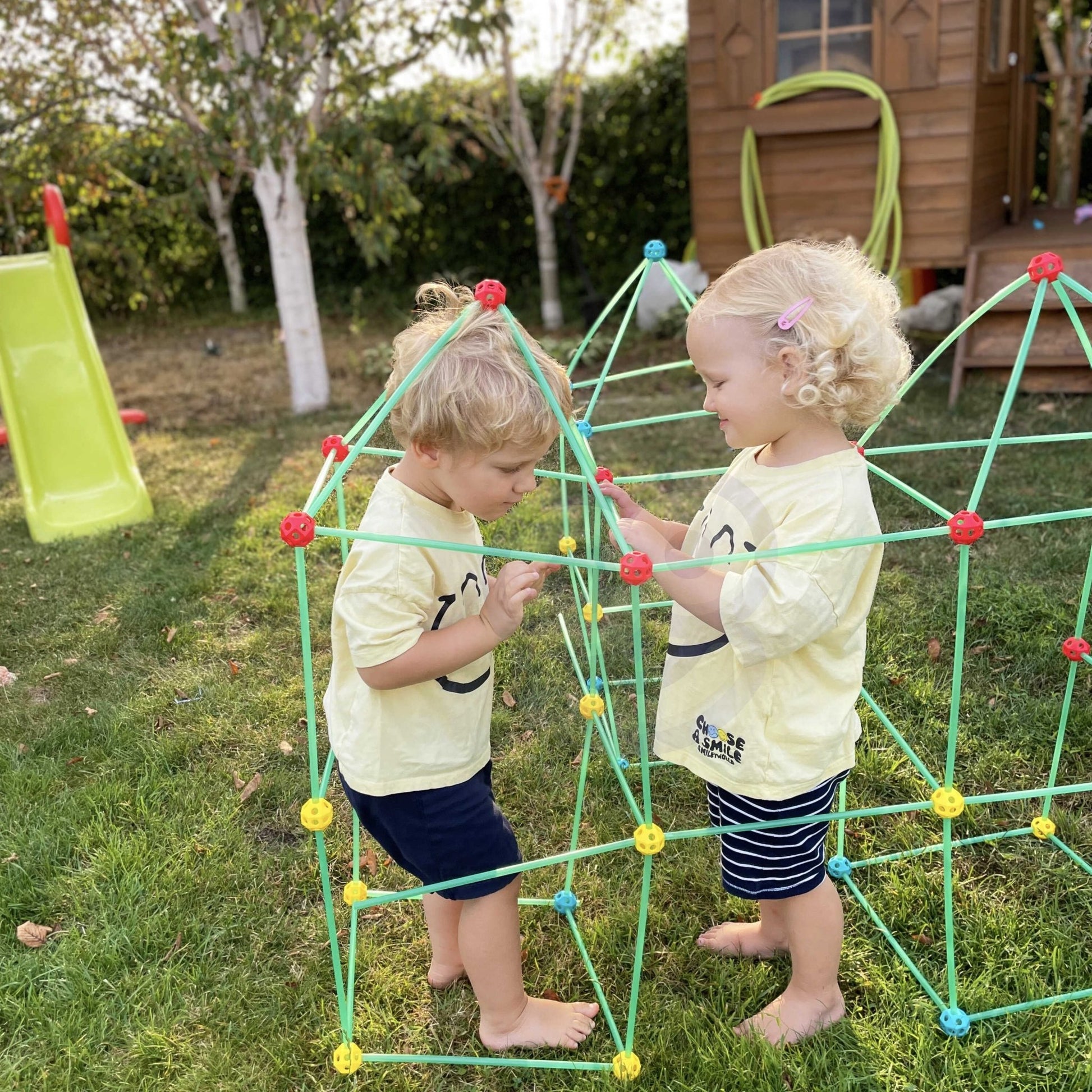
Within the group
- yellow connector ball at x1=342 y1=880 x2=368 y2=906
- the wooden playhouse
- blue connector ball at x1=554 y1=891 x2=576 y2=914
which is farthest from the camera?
the wooden playhouse

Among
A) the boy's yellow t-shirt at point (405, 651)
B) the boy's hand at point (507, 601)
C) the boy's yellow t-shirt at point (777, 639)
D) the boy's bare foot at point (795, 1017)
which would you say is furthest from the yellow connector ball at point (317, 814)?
the boy's bare foot at point (795, 1017)

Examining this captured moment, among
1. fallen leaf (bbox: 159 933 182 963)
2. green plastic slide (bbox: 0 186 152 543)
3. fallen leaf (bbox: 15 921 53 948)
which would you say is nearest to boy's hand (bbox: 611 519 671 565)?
fallen leaf (bbox: 159 933 182 963)

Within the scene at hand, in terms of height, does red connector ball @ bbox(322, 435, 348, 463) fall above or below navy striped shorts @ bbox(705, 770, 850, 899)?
above

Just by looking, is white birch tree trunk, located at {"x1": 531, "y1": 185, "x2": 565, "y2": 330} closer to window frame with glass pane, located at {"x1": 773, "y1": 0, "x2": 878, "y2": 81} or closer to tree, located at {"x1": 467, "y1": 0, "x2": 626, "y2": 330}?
tree, located at {"x1": 467, "y1": 0, "x2": 626, "y2": 330}

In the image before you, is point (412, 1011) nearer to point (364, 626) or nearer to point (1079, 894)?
point (364, 626)

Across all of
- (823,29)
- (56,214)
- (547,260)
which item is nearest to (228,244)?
(547,260)

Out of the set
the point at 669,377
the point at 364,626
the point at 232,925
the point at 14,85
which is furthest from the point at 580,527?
the point at 14,85

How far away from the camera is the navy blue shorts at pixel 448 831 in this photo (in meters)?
1.65

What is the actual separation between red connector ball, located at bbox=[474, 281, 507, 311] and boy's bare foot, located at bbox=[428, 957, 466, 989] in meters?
1.29

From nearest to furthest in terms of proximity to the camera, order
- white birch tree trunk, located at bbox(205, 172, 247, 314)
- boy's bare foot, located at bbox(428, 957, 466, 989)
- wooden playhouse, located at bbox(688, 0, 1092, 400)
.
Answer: boy's bare foot, located at bbox(428, 957, 466, 989) → wooden playhouse, located at bbox(688, 0, 1092, 400) → white birch tree trunk, located at bbox(205, 172, 247, 314)

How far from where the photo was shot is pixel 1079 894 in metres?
2.09

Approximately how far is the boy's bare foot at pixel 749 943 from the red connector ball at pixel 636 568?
991mm

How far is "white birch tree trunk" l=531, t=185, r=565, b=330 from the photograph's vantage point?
8.74 meters

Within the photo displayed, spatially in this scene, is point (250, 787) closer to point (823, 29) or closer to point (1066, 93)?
point (823, 29)
